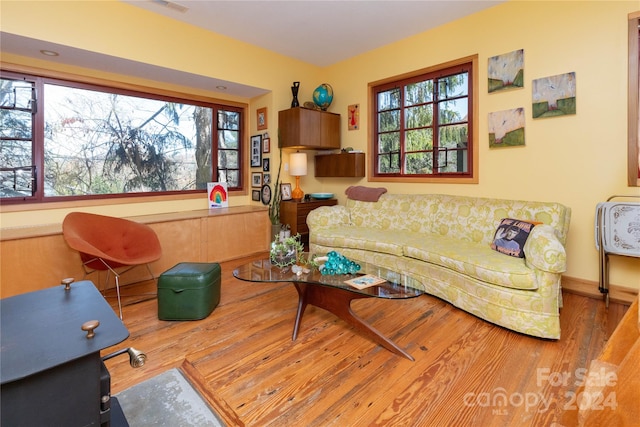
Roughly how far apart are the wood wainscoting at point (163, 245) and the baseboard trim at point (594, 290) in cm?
344

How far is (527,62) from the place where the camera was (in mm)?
3002

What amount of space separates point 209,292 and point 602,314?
3.06 meters

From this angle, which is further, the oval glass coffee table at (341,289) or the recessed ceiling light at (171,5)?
the recessed ceiling light at (171,5)

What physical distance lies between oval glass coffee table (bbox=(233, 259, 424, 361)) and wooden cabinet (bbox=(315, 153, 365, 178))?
7.50 ft

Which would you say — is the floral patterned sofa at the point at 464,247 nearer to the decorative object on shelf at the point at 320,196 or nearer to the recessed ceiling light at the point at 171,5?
the decorative object on shelf at the point at 320,196

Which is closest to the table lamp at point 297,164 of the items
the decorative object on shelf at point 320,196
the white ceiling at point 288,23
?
the decorative object on shelf at point 320,196

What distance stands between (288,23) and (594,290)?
405cm

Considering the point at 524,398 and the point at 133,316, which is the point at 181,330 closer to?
the point at 133,316

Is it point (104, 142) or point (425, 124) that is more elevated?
point (425, 124)

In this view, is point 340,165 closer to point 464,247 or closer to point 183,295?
point 464,247

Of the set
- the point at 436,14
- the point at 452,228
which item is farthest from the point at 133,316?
the point at 436,14

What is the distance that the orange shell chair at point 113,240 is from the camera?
2.55 metres

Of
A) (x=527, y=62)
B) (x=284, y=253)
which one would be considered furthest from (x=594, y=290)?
(x=284, y=253)

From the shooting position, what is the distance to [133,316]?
→ 8.19 feet
